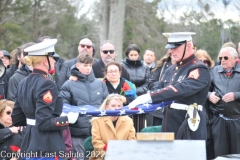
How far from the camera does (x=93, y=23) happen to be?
37.8m

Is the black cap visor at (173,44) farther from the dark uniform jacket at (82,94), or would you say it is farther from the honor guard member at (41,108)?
the dark uniform jacket at (82,94)

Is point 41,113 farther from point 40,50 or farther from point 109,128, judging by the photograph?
point 109,128

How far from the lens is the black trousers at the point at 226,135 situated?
Answer: 8.03 metres

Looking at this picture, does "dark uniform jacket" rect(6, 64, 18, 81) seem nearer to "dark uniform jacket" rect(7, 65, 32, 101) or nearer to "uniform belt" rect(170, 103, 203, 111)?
"dark uniform jacket" rect(7, 65, 32, 101)

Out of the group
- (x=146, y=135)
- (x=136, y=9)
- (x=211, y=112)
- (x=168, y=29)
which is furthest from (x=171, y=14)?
(x=146, y=135)

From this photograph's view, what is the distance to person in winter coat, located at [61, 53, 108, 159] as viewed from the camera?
24.6 ft

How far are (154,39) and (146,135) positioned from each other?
25.7 metres

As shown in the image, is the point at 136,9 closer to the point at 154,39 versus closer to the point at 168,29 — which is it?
the point at 168,29

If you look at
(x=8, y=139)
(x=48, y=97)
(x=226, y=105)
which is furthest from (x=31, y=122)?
(x=226, y=105)

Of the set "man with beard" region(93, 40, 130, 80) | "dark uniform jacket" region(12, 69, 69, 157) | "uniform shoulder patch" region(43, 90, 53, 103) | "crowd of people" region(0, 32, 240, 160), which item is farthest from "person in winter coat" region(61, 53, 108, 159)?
"uniform shoulder patch" region(43, 90, 53, 103)

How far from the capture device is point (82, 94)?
7.55m

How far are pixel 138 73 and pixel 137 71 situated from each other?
0.06 metres

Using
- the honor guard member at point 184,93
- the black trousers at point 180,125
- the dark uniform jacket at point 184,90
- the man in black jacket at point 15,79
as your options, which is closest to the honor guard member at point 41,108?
the honor guard member at point 184,93

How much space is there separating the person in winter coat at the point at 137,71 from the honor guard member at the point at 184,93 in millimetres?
3095
